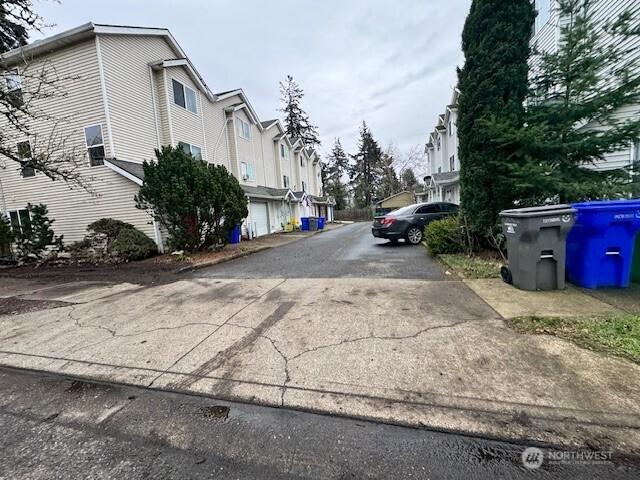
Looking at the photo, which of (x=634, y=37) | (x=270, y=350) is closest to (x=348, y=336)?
(x=270, y=350)

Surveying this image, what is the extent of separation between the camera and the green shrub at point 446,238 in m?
7.84

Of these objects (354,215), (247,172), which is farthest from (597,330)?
(354,215)

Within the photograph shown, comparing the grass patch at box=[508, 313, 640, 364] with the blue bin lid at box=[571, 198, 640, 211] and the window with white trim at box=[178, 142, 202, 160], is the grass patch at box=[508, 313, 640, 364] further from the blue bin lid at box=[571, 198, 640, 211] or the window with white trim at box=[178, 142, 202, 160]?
the window with white trim at box=[178, 142, 202, 160]

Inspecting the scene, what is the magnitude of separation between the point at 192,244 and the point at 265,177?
1415cm

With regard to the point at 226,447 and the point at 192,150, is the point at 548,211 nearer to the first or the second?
the point at 226,447

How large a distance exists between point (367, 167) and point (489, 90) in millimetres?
50966

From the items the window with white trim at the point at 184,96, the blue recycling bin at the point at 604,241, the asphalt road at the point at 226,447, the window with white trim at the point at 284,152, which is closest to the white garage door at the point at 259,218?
the window with white trim at the point at 184,96

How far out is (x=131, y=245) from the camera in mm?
9992

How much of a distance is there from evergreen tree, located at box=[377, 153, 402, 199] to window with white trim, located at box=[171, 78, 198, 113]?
4193 cm

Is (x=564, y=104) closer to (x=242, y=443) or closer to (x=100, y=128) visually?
(x=242, y=443)

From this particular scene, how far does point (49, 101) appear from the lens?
11633 millimetres

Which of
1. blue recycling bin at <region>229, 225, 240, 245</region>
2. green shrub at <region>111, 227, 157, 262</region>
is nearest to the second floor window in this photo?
blue recycling bin at <region>229, 225, 240, 245</region>

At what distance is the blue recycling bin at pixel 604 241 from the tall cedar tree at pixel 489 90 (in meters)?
2.30

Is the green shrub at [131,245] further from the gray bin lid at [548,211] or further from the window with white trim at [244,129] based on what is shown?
the window with white trim at [244,129]
